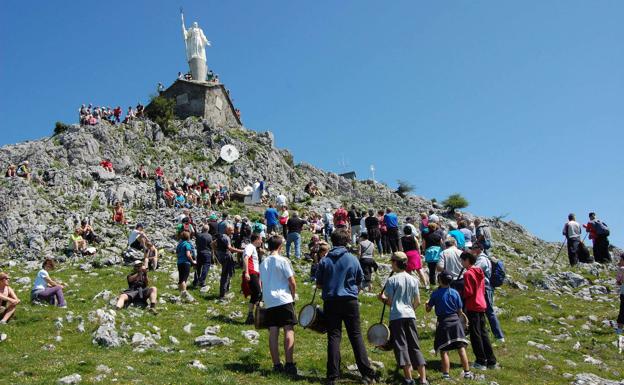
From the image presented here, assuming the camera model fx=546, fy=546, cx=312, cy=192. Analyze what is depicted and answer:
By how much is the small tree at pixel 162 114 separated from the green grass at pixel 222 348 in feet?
135

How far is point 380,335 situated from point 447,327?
1466mm

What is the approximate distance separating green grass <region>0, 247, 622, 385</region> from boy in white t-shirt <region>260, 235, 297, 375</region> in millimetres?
381

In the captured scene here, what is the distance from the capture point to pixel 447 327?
34.5 feet

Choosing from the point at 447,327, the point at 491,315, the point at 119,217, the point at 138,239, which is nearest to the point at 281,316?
the point at 447,327

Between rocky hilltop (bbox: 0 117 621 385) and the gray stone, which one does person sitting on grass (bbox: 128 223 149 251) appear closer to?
rocky hilltop (bbox: 0 117 621 385)

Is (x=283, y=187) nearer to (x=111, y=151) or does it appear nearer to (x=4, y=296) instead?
(x=111, y=151)

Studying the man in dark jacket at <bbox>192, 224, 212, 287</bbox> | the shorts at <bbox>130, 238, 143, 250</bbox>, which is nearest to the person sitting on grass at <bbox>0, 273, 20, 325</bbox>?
the man in dark jacket at <bbox>192, 224, 212, 287</bbox>

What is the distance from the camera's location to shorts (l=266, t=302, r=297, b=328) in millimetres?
10133

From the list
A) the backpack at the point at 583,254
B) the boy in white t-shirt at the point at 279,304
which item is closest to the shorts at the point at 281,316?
the boy in white t-shirt at the point at 279,304

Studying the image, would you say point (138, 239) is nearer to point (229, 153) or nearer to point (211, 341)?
point (211, 341)

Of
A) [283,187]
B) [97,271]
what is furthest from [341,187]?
[97,271]

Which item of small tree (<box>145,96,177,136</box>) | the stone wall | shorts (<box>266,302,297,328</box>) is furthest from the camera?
the stone wall

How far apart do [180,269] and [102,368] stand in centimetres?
725

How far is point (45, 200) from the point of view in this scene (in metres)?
35.3
